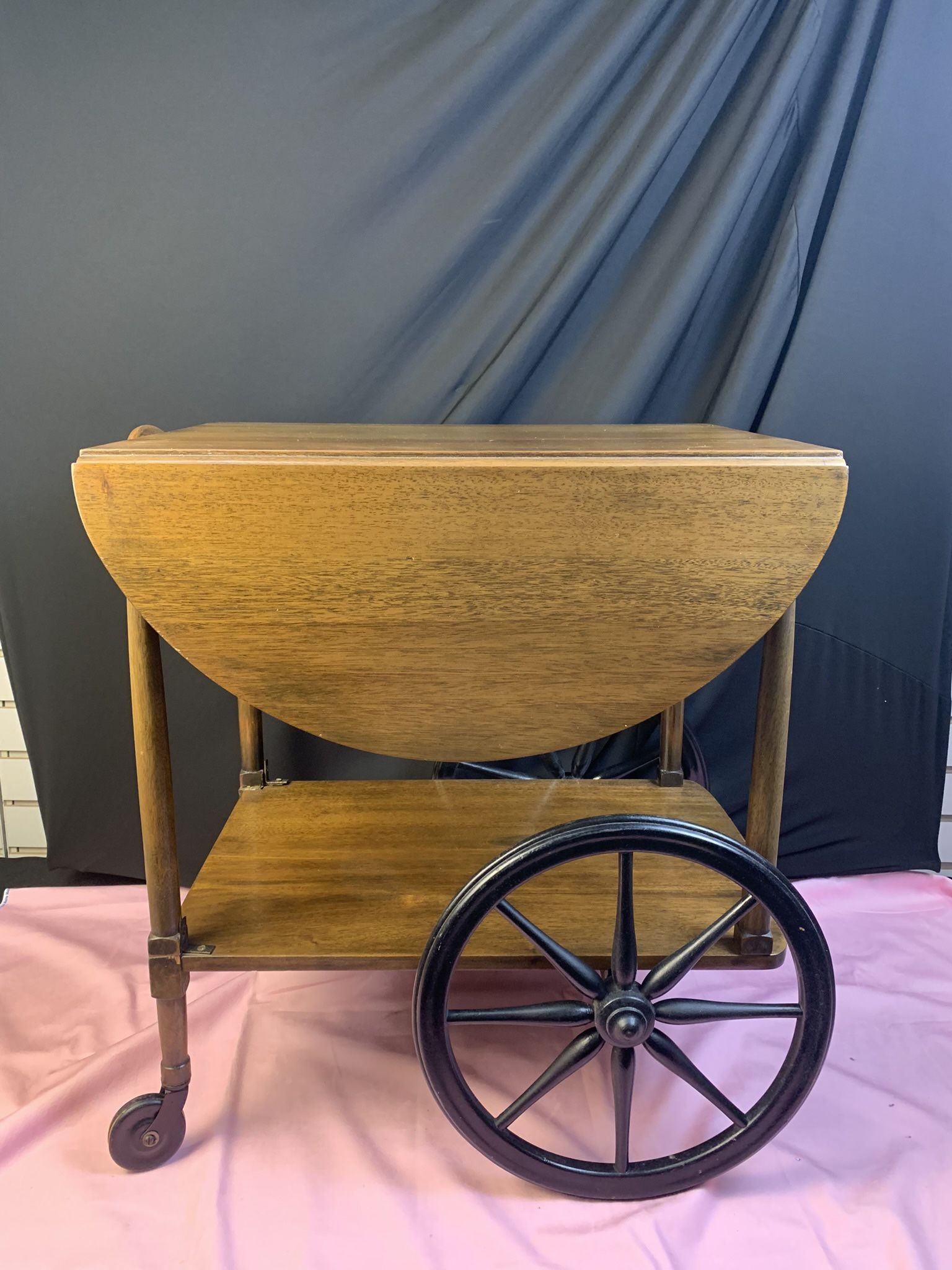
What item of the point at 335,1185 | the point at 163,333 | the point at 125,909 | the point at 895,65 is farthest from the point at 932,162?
the point at 125,909

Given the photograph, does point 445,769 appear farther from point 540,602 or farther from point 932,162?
point 932,162

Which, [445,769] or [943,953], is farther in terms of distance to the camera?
[445,769]

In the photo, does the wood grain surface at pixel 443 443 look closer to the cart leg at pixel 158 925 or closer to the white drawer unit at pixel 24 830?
the cart leg at pixel 158 925

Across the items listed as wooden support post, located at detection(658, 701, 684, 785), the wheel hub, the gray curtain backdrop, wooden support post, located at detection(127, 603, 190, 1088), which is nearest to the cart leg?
wooden support post, located at detection(127, 603, 190, 1088)

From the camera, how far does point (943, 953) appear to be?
1.54m

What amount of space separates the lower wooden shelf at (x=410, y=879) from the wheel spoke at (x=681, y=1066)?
10 centimetres

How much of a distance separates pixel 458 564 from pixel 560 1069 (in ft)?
1.85

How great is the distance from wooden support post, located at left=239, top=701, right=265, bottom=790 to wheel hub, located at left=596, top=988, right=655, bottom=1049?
28.3 inches

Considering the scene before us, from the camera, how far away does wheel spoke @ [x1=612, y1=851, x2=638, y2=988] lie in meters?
0.93

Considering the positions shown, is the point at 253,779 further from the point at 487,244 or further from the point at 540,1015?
the point at 487,244

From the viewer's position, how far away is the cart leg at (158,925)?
1.00 m

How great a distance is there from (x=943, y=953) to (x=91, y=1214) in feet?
4.45

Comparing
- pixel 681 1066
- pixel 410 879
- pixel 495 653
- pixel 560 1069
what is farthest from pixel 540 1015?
pixel 495 653

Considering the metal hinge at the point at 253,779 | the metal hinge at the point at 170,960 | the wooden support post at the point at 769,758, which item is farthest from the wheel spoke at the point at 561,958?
the metal hinge at the point at 253,779
